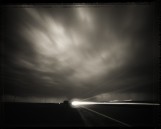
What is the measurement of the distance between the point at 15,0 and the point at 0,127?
15.8ft

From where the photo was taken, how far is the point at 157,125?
6367 mm

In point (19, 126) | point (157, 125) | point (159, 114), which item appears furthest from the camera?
point (19, 126)

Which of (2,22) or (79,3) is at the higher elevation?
(79,3)

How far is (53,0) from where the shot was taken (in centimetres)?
624

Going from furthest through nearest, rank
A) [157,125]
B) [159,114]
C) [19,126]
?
1. [19,126]
2. [157,125]
3. [159,114]

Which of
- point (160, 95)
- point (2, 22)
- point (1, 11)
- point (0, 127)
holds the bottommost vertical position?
point (0, 127)

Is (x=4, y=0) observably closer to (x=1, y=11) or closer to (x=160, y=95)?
(x=1, y=11)

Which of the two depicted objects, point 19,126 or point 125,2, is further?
point 19,126

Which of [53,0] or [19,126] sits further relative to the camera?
[19,126]

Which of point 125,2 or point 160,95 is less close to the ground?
point 125,2

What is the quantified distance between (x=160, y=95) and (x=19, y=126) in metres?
5.46

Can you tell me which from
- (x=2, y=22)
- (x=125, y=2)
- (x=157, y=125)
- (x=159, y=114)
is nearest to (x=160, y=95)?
(x=159, y=114)

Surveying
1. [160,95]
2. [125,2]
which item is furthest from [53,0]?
[160,95]

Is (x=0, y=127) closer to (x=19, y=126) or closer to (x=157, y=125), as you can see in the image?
(x=19, y=126)
